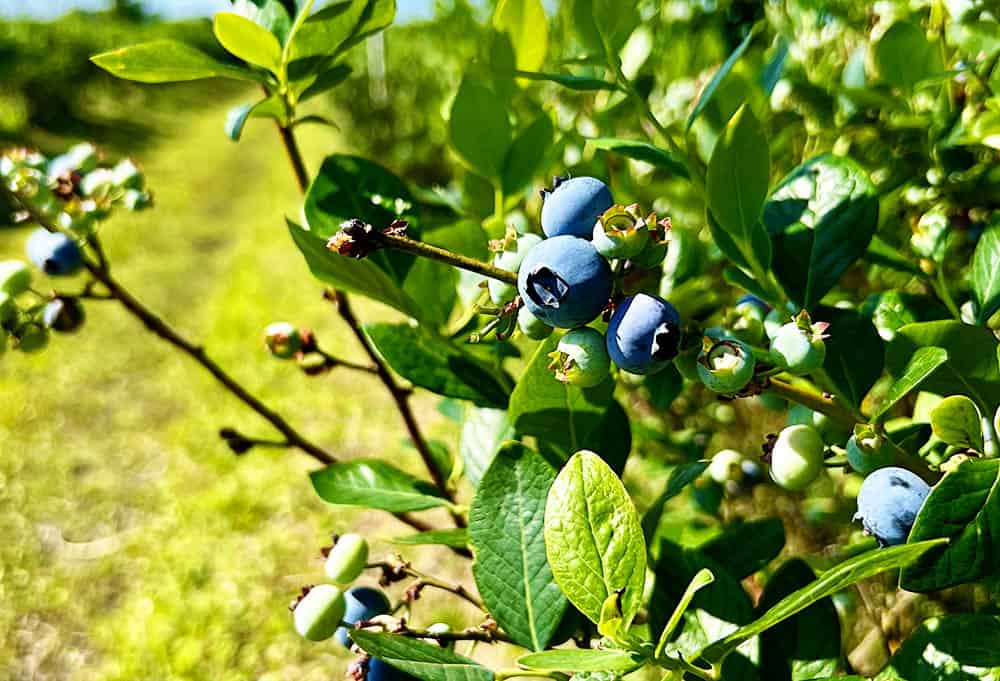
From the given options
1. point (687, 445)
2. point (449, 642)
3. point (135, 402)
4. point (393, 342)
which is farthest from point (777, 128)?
point (135, 402)

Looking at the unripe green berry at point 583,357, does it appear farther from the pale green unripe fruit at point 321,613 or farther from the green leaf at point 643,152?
the pale green unripe fruit at point 321,613

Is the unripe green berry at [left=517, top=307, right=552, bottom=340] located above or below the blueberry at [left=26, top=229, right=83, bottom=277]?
above

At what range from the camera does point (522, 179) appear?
77cm

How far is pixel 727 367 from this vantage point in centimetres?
47

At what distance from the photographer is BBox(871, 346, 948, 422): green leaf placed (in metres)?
0.48

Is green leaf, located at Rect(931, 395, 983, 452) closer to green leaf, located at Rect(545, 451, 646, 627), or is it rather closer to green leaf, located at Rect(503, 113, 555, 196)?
green leaf, located at Rect(545, 451, 646, 627)

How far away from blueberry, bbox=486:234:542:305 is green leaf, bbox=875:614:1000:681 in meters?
0.33

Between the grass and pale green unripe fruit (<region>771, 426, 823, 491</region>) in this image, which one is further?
the grass

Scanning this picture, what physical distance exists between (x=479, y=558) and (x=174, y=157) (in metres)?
10.0

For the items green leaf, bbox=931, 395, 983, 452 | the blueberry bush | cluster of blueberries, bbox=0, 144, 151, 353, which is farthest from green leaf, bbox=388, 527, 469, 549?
cluster of blueberries, bbox=0, 144, 151, 353

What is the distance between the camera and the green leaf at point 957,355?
0.54 metres

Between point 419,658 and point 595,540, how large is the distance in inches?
4.8

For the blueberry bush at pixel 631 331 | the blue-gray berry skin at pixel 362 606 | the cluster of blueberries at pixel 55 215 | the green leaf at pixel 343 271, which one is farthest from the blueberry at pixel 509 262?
the cluster of blueberries at pixel 55 215

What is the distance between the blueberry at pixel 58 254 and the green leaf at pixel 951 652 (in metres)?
0.80
